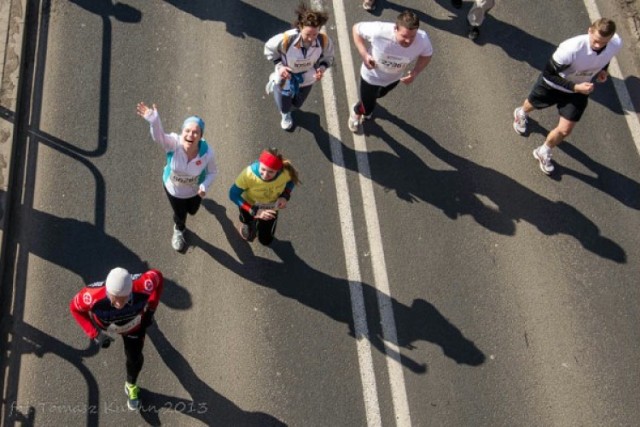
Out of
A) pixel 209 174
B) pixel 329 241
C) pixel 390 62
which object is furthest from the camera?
pixel 329 241

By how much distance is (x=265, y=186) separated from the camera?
22.3 feet

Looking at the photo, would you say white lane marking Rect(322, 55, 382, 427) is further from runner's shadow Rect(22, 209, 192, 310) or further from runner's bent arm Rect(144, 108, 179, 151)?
runner's bent arm Rect(144, 108, 179, 151)

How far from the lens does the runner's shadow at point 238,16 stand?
971cm

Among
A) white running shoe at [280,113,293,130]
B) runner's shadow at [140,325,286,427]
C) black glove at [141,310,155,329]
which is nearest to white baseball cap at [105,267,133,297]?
black glove at [141,310,155,329]

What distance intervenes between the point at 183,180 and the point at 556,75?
4.73 meters

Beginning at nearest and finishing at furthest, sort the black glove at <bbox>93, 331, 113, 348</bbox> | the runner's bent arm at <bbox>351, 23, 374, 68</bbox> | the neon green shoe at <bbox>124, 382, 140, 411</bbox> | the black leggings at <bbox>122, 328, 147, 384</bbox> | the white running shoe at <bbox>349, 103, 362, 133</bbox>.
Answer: the black glove at <bbox>93, 331, 113, 348</bbox>, the black leggings at <bbox>122, 328, 147, 384</bbox>, the neon green shoe at <bbox>124, 382, 140, 411</bbox>, the runner's bent arm at <bbox>351, 23, 374, 68</bbox>, the white running shoe at <bbox>349, 103, 362, 133</bbox>

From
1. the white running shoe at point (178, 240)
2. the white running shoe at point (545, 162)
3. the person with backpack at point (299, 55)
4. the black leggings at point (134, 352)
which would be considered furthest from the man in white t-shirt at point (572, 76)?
the black leggings at point (134, 352)

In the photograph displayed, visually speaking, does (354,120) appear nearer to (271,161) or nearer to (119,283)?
(271,161)

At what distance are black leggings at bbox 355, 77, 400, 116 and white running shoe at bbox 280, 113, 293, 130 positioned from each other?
924 millimetres

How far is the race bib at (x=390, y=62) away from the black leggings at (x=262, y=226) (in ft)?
7.52

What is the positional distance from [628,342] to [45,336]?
7022mm

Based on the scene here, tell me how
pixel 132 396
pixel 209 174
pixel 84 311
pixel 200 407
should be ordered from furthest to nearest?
pixel 200 407, pixel 132 396, pixel 209 174, pixel 84 311

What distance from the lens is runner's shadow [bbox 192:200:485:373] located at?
7.82 m

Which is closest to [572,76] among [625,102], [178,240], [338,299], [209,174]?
[625,102]
